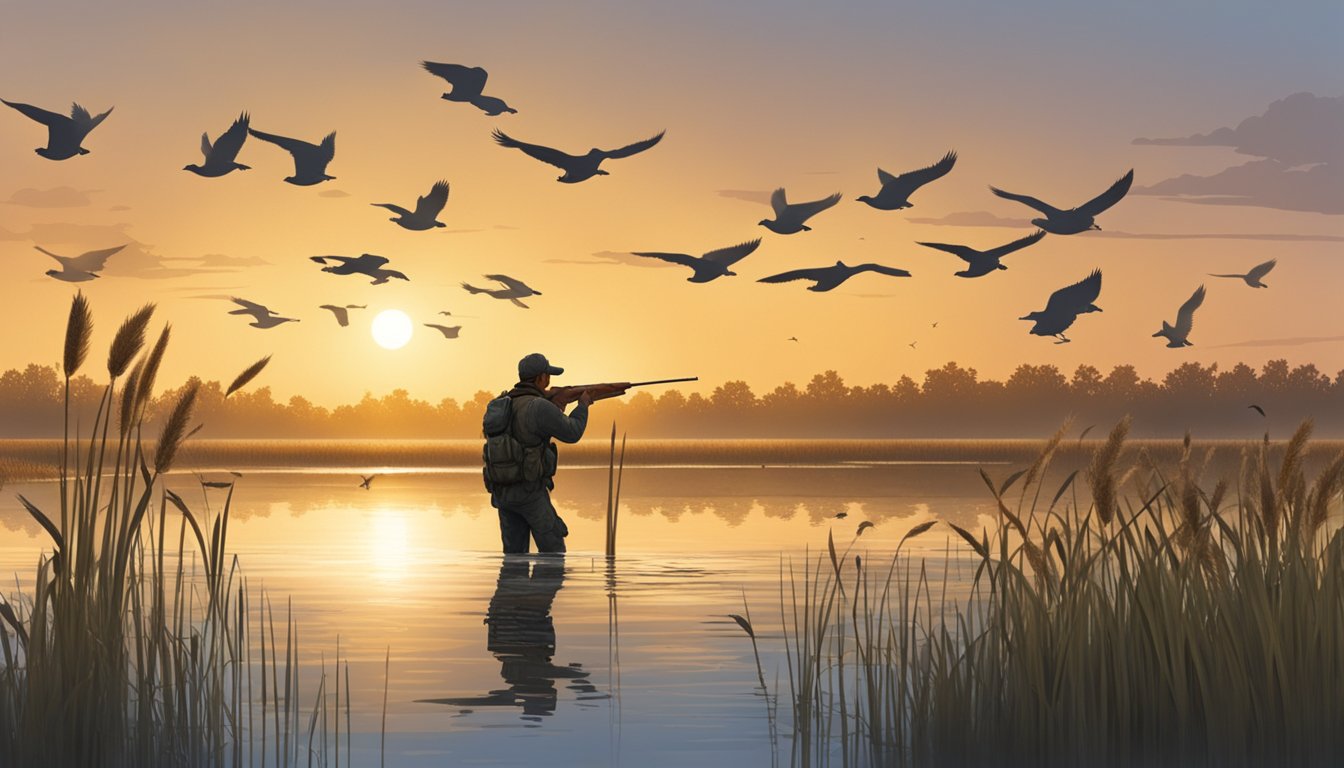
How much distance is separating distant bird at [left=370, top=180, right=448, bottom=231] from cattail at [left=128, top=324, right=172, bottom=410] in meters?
24.0

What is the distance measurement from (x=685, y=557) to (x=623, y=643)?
8.64 meters

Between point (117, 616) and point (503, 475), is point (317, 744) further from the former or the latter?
point (503, 475)

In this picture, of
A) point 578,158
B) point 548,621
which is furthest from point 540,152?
point 548,621

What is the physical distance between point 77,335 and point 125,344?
0.18 m

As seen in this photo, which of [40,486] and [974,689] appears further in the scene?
[40,486]

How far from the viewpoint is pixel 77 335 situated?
250 inches

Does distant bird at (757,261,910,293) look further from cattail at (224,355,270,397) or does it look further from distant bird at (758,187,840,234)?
cattail at (224,355,270,397)

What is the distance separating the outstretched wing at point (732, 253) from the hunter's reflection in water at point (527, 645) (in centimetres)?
1456

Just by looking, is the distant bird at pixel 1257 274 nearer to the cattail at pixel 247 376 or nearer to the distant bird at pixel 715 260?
the distant bird at pixel 715 260

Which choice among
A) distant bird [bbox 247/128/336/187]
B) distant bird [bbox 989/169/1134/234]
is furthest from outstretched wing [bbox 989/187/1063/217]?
distant bird [bbox 247/128/336/187]

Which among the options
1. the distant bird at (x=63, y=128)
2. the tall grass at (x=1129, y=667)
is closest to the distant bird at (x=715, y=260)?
the distant bird at (x=63, y=128)

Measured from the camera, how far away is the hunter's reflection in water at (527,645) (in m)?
9.25

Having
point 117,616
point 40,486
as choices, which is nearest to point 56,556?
point 117,616

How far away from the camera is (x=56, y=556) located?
22.1 ft
